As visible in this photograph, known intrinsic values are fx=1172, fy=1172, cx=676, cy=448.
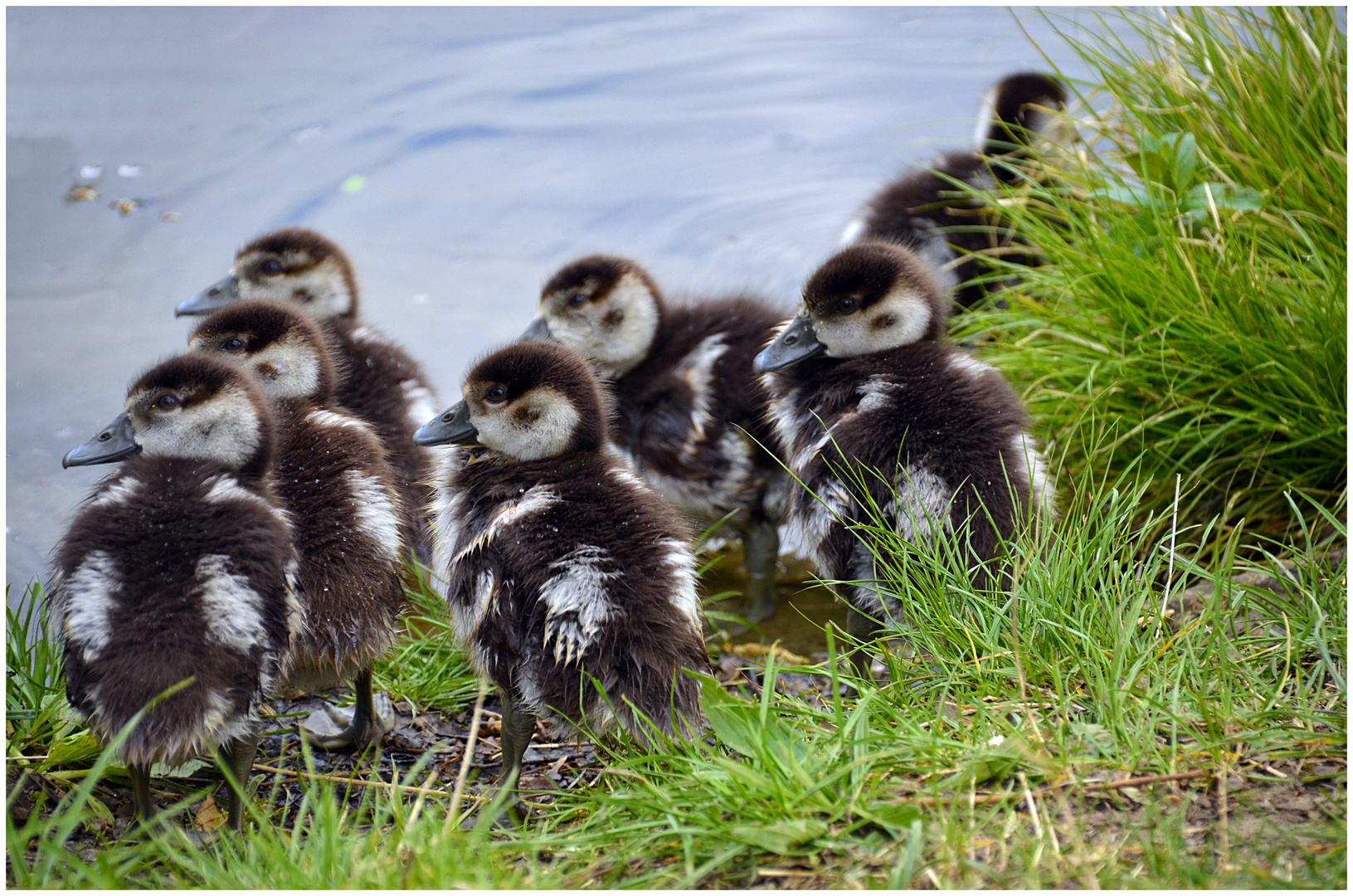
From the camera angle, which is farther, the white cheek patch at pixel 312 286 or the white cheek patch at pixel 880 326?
the white cheek patch at pixel 312 286

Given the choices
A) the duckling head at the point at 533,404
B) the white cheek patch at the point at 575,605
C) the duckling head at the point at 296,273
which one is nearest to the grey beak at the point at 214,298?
the duckling head at the point at 296,273

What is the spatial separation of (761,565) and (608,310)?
42.5 inches

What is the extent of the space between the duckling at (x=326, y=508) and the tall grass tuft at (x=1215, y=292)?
204 cm

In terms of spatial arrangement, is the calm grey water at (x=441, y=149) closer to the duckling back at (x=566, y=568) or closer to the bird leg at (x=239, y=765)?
the duckling back at (x=566, y=568)

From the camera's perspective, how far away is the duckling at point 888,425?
9.96 ft

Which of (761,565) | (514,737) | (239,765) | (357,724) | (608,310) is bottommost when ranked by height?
(761,565)

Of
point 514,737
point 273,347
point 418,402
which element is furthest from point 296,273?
point 514,737

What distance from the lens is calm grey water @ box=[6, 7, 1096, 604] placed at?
5.18m

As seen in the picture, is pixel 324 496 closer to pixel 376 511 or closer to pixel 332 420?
pixel 376 511

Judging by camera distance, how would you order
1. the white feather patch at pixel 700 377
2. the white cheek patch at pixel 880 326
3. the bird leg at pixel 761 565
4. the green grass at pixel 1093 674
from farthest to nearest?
the bird leg at pixel 761 565, the white feather patch at pixel 700 377, the white cheek patch at pixel 880 326, the green grass at pixel 1093 674

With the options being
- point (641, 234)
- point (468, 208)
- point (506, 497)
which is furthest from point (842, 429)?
point (468, 208)

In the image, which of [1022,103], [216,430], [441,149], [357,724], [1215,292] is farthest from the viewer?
[441,149]

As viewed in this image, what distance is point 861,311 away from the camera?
11.2 feet

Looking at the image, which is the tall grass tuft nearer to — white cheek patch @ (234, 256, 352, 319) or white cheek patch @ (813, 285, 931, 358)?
white cheek patch @ (813, 285, 931, 358)
